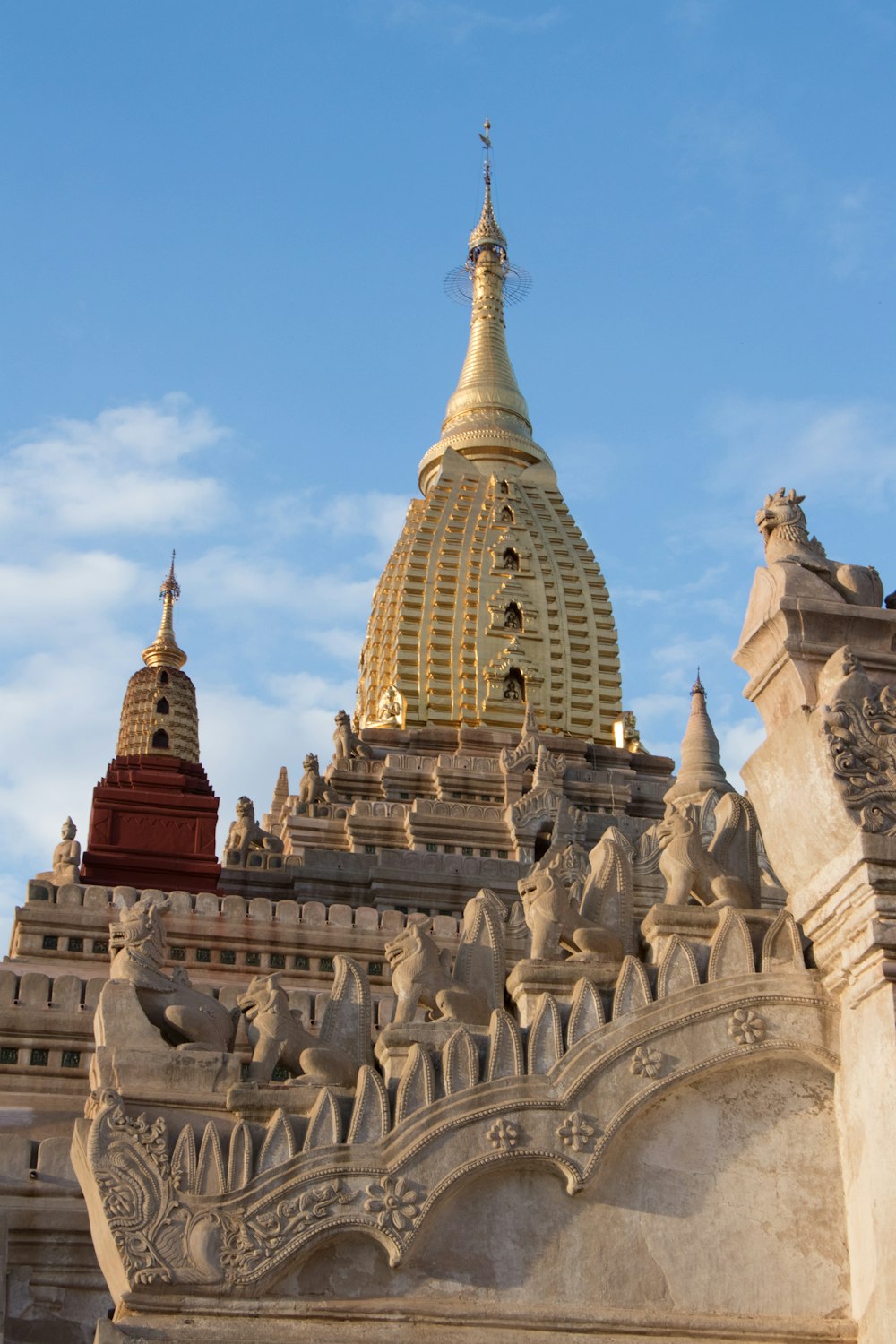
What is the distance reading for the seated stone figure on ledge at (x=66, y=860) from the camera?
33.0 m

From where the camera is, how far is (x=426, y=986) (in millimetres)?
13492

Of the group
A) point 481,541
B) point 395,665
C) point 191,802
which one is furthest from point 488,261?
point 191,802

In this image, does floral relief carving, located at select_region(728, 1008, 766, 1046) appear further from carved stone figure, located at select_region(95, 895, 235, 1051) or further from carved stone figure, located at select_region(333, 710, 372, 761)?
carved stone figure, located at select_region(333, 710, 372, 761)

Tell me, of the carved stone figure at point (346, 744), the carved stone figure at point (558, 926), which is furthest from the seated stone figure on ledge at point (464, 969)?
the carved stone figure at point (346, 744)

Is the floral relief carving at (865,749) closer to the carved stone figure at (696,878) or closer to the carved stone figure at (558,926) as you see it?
the carved stone figure at (696,878)

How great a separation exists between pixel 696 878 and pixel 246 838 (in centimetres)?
2408

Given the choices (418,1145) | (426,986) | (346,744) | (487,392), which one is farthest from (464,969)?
(487,392)

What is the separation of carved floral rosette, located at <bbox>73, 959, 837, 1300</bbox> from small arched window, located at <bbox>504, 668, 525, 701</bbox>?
1317 inches

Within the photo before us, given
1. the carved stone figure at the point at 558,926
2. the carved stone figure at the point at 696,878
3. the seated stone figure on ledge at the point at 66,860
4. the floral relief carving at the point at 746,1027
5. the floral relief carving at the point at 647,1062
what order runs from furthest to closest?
the seated stone figure on ledge at the point at 66,860 → the carved stone figure at the point at 696,878 → the carved stone figure at the point at 558,926 → the floral relief carving at the point at 746,1027 → the floral relief carving at the point at 647,1062

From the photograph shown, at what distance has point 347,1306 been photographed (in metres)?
10.4

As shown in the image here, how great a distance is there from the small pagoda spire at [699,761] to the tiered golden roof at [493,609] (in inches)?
376

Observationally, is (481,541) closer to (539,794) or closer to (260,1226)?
(539,794)

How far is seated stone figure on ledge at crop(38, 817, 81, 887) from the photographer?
108 ft

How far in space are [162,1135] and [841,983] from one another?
13.0 ft
